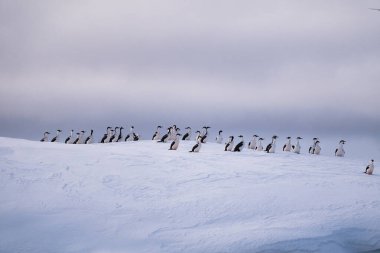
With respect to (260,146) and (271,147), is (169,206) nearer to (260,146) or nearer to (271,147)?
(271,147)

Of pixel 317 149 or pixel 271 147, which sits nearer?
pixel 271 147

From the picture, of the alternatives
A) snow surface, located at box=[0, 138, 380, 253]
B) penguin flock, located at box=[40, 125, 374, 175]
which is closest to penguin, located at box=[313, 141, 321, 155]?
penguin flock, located at box=[40, 125, 374, 175]

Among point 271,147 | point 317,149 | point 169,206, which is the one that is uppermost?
point 317,149

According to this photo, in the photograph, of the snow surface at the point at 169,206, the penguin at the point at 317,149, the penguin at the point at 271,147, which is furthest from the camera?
the penguin at the point at 317,149

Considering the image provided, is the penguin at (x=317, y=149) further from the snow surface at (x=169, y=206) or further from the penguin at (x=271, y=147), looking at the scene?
the snow surface at (x=169, y=206)

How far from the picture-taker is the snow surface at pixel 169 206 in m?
9.59

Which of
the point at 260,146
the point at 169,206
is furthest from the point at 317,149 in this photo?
the point at 169,206

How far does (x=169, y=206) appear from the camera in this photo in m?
11.7

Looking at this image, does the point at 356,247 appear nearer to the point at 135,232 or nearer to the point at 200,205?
the point at 200,205

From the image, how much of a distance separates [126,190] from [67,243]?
11.8 ft

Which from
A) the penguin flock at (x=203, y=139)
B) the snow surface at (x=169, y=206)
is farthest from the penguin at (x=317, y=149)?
the snow surface at (x=169, y=206)

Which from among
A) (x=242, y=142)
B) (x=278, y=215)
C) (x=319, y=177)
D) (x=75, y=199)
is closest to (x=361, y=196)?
(x=319, y=177)

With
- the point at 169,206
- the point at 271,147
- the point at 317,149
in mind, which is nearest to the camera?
the point at 169,206

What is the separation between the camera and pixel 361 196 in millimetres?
13656
